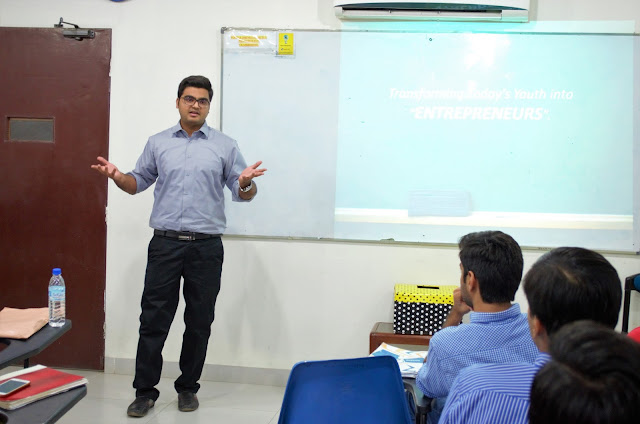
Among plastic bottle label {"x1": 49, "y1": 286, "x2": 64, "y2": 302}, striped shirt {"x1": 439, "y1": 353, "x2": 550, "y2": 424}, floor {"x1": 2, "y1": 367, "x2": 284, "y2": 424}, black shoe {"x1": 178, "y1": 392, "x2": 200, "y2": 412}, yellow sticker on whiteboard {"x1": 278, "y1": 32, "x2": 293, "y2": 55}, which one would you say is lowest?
floor {"x1": 2, "y1": 367, "x2": 284, "y2": 424}

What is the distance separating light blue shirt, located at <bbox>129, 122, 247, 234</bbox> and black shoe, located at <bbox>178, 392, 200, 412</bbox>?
36.7 inches

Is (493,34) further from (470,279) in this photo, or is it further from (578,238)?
(470,279)

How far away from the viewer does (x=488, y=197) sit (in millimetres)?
3715

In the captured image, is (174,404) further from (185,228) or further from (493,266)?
(493,266)

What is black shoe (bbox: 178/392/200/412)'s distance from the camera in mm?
→ 3412

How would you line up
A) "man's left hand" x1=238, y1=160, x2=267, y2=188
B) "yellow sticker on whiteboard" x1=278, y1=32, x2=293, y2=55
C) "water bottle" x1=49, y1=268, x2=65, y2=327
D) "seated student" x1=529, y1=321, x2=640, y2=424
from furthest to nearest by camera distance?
1. "yellow sticker on whiteboard" x1=278, y1=32, x2=293, y2=55
2. "man's left hand" x1=238, y1=160, x2=267, y2=188
3. "water bottle" x1=49, y1=268, x2=65, y2=327
4. "seated student" x1=529, y1=321, x2=640, y2=424

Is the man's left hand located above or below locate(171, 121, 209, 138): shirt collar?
below

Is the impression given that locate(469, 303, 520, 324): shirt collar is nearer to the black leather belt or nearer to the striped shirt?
the striped shirt

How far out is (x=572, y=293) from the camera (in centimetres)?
131

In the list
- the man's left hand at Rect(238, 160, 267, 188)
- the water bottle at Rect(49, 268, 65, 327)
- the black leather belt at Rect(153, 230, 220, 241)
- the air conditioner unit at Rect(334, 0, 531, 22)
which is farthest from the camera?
the air conditioner unit at Rect(334, 0, 531, 22)

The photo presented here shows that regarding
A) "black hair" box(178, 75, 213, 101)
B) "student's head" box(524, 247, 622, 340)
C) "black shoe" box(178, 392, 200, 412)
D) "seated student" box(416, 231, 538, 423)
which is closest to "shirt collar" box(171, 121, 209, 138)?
"black hair" box(178, 75, 213, 101)

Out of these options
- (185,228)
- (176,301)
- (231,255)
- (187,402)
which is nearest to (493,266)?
(185,228)

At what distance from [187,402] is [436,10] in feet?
8.82

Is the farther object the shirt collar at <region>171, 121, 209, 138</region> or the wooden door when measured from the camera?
the wooden door
